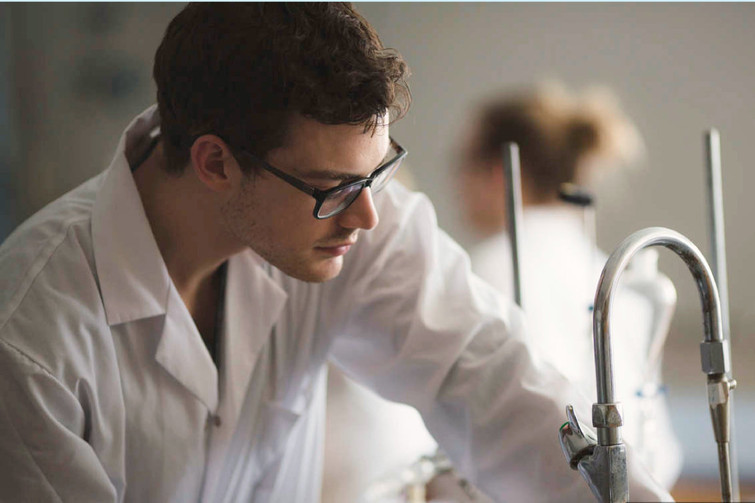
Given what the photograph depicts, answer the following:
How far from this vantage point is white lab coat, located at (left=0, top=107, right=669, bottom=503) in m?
0.97

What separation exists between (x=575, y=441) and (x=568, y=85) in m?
1.28

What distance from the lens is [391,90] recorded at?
3.32 feet

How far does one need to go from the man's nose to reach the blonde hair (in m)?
0.91

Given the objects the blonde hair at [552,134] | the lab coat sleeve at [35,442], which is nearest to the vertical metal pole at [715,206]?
the blonde hair at [552,134]

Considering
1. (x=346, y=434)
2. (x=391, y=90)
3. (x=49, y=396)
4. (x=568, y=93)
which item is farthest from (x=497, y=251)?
(x=49, y=396)

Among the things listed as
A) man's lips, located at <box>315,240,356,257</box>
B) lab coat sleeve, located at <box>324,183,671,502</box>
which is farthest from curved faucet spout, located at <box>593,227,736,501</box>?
man's lips, located at <box>315,240,356,257</box>

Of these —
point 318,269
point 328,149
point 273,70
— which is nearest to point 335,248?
point 318,269

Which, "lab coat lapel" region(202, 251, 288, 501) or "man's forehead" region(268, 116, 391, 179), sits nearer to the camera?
"man's forehead" region(268, 116, 391, 179)

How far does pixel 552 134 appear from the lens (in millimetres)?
1940

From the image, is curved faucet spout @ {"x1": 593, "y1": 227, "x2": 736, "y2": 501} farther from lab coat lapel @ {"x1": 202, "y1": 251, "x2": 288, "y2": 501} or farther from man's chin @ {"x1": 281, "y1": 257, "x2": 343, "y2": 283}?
lab coat lapel @ {"x1": 202, "y1": 251, "x2": 288, "y2": 501}

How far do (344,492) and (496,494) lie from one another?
0.71m

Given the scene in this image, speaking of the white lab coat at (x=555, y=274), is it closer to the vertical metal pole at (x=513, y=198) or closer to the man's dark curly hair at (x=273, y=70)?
the vertical metal pole at (x=513, y=198)

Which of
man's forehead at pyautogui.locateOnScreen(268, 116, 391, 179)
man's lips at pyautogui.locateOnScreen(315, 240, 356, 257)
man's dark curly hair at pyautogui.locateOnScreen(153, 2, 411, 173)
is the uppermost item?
man's dark curly hair at pyautogui.locateOnScreen(153, 2, 411, 173)

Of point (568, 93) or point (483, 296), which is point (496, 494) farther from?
point (568, 93)
